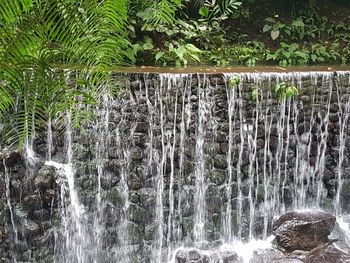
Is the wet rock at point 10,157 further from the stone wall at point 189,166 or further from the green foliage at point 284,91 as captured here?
the green foliage at point 284,91

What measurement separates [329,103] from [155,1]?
5.36m

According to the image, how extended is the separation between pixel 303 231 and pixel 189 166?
1.76m

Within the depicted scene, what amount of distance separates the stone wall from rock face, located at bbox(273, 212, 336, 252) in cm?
36

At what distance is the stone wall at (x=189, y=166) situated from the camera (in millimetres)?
5273

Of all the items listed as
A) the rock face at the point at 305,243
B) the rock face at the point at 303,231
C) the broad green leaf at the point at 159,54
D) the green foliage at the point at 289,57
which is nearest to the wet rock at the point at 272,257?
the rock face at the point at 305,243

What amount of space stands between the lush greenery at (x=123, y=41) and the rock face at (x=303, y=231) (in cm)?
187

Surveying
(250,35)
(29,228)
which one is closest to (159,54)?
(250,35)

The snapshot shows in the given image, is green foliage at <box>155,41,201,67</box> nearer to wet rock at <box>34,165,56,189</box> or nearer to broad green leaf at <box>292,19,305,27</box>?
broad green leaf at <box>292,19,305,27</box>

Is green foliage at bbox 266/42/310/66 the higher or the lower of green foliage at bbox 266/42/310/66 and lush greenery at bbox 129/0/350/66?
the lower

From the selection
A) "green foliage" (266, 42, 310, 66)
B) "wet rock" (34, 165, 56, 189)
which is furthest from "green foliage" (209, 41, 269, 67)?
"wet rock" (34, 165, 56, 189)

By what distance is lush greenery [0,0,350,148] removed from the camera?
4.11 feet

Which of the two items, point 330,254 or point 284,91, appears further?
point 284,91

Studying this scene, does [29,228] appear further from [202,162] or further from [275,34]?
[275,34]

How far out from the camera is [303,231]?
570 centimetres
